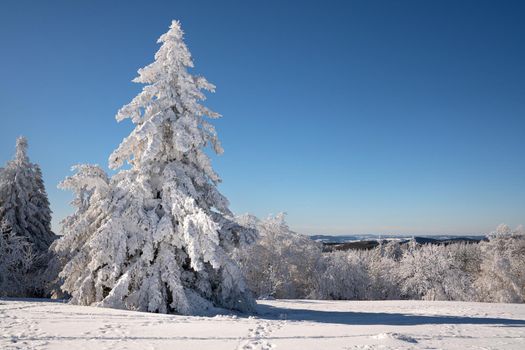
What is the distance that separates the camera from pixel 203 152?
1493cm

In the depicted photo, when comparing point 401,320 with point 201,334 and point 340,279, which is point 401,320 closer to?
point 201,334

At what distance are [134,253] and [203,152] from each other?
15.6 ft

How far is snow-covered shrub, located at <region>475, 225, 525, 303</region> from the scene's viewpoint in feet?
115

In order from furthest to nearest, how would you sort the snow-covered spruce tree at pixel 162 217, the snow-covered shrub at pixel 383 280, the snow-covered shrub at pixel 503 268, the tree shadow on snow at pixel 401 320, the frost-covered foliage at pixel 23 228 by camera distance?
the snow-covered shrub at pixel 383 280 < the snow-covered shrub at pixel 503 268 < the frost-covered foliage at pixel 23 228 < the snow-covered spruce tree at pixel 162 217 < the tree shadow on snow at pixel 401 320

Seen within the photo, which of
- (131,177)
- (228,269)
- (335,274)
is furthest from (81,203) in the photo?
(335,274)

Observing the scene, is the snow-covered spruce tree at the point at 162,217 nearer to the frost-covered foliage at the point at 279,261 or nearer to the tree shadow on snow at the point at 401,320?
the tree shadow on snow at the point at 401,320

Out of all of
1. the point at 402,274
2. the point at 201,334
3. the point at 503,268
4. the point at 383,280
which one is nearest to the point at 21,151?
the point at 201,334

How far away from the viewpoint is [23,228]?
26.9 metres

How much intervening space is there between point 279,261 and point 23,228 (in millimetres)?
23799

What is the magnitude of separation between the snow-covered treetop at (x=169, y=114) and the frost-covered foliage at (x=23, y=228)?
13.3 m

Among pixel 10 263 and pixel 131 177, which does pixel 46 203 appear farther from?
pixel 131 177

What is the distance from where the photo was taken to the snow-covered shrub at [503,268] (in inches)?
1379

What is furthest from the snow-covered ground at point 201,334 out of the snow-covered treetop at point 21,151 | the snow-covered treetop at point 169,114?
the snow-covered treetop at point 21,151

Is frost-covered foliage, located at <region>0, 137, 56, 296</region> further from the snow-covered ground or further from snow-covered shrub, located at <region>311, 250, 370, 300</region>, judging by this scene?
snow-covered shrub, located at <region>311, 250, 370, 300</region>
